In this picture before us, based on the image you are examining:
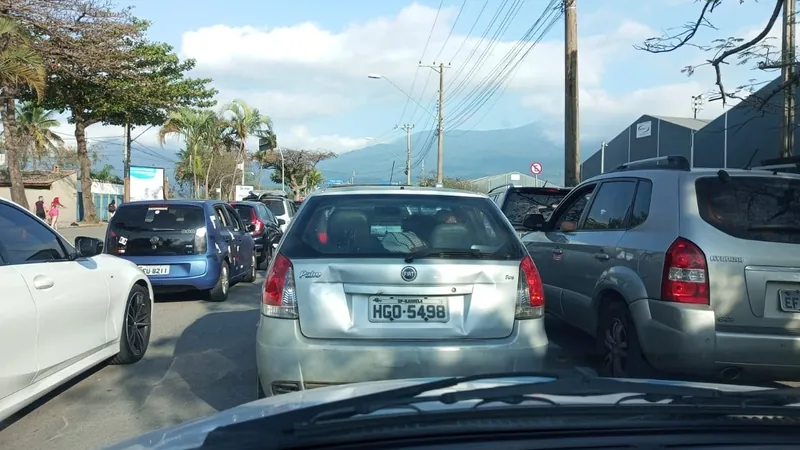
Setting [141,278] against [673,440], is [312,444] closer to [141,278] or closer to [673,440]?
[673,440]

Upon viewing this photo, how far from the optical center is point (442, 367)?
13.1 feet

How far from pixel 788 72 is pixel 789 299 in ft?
17.3

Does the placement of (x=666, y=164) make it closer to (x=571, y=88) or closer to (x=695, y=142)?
(x=571, y=88)

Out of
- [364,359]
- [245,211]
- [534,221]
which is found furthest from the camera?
[245,211]

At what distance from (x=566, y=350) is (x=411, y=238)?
3.07 m

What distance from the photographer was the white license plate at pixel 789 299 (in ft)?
15.1

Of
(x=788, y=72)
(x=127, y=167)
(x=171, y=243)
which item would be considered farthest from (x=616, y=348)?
(x=127, y=167)

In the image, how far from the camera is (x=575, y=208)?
284 inches

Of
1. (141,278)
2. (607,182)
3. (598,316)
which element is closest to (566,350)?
(598,316)

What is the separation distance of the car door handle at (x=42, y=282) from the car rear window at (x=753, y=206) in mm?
4521

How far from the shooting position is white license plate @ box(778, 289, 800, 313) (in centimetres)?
461

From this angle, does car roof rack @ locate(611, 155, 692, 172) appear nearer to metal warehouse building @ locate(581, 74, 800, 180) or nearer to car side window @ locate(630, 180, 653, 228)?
car side window @ locate(630, 180, 653, 228)

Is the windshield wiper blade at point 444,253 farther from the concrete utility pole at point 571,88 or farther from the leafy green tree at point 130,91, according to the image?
the leafy green tree at point 130,91

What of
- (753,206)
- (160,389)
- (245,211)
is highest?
(245,211)
